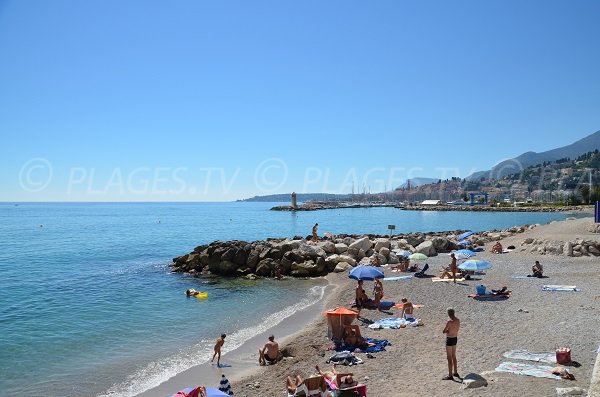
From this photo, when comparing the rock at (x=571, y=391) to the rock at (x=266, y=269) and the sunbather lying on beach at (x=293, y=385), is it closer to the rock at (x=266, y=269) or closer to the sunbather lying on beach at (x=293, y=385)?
the sunbather lying on beach at (x=293, y=385)

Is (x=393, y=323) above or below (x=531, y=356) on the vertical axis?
below

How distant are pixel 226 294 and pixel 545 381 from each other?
17754 mm

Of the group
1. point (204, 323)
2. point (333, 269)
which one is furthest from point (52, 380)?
point (333, 269)

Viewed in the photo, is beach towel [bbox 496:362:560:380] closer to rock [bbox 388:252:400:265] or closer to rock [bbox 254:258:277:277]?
rock [bbox 388:252:400:265]

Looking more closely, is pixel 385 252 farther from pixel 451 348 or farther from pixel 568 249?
pixel 451 348

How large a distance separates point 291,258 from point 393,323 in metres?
15.1

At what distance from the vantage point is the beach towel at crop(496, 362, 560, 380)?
905 centimetres

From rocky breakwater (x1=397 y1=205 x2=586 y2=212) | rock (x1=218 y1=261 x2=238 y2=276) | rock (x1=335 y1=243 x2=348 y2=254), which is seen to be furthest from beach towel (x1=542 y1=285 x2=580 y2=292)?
rocky breakwater (x1=397 y1=205 x2=586 y2=212)

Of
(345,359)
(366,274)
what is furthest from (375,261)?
(345,359)

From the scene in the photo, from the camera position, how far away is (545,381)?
8750 mm

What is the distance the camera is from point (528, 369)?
944 centimetres

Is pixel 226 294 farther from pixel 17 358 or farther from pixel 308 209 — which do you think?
pixel 308 209

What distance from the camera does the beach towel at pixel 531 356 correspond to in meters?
9.92

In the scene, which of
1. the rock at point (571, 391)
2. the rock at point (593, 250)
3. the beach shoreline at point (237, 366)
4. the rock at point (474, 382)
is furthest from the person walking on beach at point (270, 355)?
the rock at point (593, 250)
